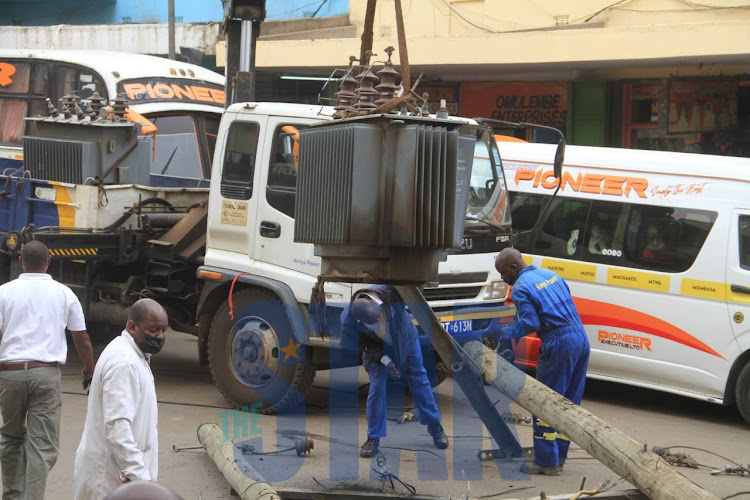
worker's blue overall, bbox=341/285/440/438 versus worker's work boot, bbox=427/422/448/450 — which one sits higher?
worker's blue overall, bbox=341/285/440/438

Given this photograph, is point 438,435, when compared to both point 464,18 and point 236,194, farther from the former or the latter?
point 464,18

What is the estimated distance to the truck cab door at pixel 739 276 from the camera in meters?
8.69

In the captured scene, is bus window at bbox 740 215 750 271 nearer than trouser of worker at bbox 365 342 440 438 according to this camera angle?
No

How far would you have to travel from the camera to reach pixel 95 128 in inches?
383

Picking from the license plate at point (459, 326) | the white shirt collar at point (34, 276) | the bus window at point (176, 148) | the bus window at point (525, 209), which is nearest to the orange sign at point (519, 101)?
the bus window at point (525, 209)

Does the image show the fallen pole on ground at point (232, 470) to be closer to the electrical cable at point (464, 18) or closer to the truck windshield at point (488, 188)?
the truck windshield at point (488, 188)

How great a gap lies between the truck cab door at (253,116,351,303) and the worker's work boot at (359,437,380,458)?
1252 mm

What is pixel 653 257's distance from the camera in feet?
30.5

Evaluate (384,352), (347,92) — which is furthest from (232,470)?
(347,92)

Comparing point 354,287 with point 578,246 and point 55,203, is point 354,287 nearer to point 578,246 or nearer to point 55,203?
point 578,246

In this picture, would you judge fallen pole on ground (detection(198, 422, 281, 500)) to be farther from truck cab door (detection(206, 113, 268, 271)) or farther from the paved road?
truck cab door (detection(206, 113, 268, 271))

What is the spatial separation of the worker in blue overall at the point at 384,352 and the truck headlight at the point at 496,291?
1.26 meters

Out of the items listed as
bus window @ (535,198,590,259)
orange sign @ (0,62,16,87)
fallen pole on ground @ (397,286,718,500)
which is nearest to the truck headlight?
bus window @ (535,198,590,259)

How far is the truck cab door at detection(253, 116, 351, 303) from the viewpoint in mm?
8242
